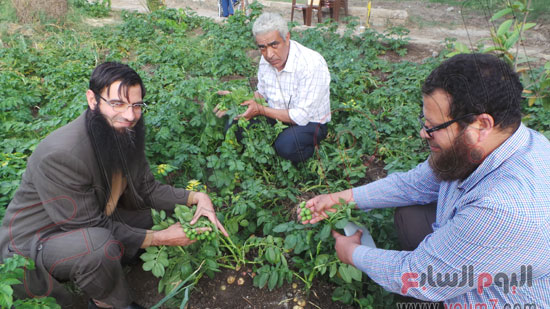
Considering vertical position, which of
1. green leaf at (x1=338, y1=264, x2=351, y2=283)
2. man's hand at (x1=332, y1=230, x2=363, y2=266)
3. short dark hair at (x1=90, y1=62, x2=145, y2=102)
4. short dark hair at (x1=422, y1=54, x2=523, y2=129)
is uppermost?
short dark hair at (x1=422, y1=54, x2=523, y2=129)

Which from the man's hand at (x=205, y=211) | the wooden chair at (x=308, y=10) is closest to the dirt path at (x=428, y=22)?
the wooden chair at (x=308, y=10)

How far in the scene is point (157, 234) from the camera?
85.0 inches

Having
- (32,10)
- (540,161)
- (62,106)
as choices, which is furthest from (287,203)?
(32,10)

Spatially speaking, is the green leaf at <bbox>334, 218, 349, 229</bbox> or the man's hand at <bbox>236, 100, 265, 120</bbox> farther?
the man's hand at <bbox>236, 100, 265, 120</bbox>

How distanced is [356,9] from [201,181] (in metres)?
7.56

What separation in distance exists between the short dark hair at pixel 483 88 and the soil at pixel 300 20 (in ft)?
3.16

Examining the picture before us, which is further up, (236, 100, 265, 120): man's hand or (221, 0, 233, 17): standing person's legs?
(221, 0, 233, 17): standing person's legs

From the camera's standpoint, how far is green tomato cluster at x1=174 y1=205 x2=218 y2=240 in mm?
2111

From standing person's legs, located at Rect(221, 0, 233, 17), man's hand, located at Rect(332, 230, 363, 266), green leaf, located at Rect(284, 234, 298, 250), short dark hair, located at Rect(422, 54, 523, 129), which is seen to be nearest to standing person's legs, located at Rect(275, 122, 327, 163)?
green leaf, located at Rect(284, 234, 298, 250)

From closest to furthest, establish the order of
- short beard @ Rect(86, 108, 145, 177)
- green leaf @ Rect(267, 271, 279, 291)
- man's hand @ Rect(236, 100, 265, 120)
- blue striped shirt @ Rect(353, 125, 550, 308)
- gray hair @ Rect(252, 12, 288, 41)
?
blue striped shirt @ Rect(353, 125, 550, 308) → short beard @ Rect(86, 108, 145, 177) → green leaf @ Rect(267, 271, 279, 291) → gray hair @ Rect(252, 12, 288, 41) → man's hand @ Rect(236, 100, 265, 120)

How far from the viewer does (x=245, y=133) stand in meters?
3.05

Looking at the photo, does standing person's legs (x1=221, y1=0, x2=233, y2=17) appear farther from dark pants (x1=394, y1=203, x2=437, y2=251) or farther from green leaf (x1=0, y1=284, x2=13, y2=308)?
green leaf (x1=0, y1=284, x2=13, y2=308)

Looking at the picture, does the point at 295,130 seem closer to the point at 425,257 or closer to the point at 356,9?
the point at 425,257

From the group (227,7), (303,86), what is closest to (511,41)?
(303,86)
